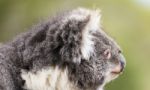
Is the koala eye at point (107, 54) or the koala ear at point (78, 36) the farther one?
the koala eye at point (107, 54)

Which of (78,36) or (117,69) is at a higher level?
(78,36)

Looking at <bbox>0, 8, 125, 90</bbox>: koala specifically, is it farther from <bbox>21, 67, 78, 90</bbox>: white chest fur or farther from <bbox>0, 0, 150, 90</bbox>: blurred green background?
<bbox>0, 0, 150, 90</bbox>: blurred green background

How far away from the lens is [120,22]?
15.1m

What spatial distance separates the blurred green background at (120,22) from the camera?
13.9 metres

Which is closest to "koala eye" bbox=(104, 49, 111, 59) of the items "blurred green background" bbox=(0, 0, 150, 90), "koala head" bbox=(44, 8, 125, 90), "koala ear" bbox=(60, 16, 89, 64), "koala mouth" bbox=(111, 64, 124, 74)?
"koala head" bbox=(44, 8, 125, 90)

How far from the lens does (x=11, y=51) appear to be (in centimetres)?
463

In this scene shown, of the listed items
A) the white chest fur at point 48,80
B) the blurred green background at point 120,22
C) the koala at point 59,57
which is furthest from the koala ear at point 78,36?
the blurred green background at point 120,22

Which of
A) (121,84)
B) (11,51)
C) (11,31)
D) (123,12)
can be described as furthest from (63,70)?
(123,12)

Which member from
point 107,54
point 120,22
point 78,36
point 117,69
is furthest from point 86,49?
point 120,22

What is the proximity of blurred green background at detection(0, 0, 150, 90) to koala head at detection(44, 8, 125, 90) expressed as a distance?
804 cm

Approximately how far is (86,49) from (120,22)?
10618mm

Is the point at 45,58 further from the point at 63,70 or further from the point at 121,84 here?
the point at 121,84

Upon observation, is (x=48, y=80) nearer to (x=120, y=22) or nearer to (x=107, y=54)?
(x=107, y=54)

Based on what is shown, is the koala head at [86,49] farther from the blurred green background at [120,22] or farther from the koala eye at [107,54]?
the blurred green background at [120,22]
